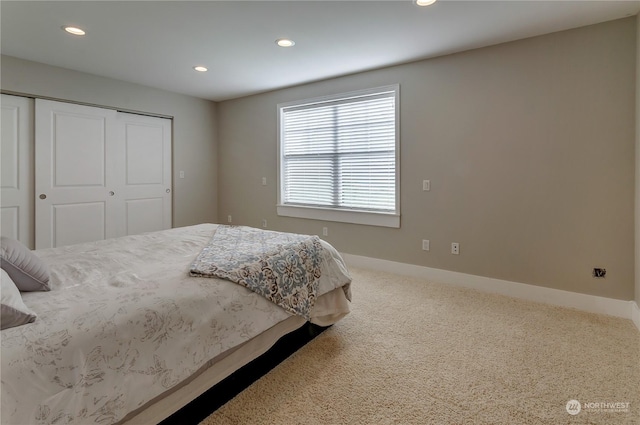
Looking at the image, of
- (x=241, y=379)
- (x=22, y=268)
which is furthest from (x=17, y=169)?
(x=241, y=379)

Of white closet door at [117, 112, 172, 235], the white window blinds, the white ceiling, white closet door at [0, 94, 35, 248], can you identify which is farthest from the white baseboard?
white closet door at [0, 94, 35, 248]

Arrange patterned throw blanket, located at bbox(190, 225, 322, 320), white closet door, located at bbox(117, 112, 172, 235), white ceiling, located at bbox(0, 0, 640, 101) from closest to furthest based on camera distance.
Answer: patterned throw blanket, located at bbox(190, 225, 322, 320)
white ceiling, located at bbox(0, 0, 640, 101)
white closet door, located at bbox(117, 112, 172, 235)

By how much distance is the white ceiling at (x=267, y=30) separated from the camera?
2.41 meters

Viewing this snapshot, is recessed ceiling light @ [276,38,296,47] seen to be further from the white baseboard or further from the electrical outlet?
the electrical outlet

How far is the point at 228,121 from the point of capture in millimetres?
5328

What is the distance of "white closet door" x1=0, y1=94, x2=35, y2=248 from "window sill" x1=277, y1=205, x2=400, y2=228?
293 cm

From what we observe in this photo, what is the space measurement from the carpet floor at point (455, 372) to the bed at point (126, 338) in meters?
0.31

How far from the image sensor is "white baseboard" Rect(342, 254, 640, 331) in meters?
2.63

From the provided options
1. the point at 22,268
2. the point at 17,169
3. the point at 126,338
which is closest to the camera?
the point at 126,338

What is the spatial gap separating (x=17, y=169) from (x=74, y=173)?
20.1 inches

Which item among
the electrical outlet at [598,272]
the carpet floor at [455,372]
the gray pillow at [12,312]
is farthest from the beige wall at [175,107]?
the electrical outlet at [598,272]

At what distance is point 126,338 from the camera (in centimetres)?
121

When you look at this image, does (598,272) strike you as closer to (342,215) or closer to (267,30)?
Result: (342,215)

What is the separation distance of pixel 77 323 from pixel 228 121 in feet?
15.2
